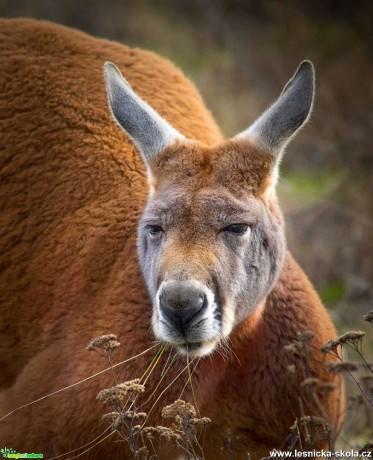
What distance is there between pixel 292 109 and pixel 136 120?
3.15 ft

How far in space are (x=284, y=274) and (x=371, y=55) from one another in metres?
8.62

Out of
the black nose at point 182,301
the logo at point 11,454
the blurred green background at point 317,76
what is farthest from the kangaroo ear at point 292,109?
the blurred green background at point 317,76

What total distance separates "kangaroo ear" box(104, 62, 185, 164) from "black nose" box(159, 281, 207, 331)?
119 cm

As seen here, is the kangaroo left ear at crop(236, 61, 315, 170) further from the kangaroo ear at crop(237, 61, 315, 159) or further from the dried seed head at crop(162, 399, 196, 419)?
the dried seed head at crop(162, 399, 196, 419)

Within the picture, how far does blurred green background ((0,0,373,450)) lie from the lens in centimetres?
998

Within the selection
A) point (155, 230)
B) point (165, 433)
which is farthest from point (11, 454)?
point (155, 230)

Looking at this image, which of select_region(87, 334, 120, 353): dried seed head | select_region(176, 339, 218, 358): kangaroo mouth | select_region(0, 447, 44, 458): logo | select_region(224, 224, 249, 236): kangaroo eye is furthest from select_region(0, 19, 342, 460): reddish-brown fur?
select_region(87, 334, 120, 353): dried seed head

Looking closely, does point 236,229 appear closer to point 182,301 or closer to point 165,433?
point 182,301

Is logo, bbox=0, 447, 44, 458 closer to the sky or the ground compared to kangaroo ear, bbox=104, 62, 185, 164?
closer to the ground

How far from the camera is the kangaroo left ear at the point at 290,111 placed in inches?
202

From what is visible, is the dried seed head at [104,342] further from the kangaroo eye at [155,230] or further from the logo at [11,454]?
the logo at [11,454]

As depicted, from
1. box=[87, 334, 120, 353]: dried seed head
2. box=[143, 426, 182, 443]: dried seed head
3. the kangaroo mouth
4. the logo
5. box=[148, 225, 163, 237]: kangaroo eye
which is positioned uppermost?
box=[148, 225, 163, 237]: kangaroo eye

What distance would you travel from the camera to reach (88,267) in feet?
19.2

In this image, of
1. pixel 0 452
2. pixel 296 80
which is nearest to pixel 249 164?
pixel 296 80
